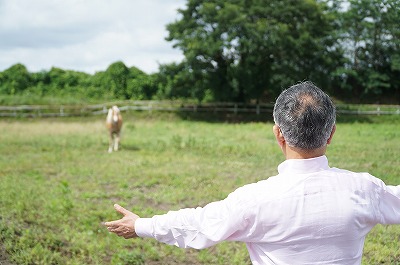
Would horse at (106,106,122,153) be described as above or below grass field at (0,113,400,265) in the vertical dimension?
above

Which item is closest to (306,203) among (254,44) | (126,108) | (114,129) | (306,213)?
(306,213)

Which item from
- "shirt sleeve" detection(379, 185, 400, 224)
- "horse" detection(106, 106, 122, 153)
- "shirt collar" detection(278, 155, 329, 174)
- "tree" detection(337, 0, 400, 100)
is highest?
"tree" detection(337, 0, 400, 100)

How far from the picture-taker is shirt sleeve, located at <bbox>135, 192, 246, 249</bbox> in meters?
2.02

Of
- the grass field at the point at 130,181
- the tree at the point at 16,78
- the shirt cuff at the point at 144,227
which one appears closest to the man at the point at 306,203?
the shirt cuff at the point at 144,227

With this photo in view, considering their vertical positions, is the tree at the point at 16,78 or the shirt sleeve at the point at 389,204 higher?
the tree at the point at 16,78

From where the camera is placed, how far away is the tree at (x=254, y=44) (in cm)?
2641

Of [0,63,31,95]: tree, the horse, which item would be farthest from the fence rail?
the horse

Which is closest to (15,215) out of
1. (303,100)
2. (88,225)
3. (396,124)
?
(88,225)

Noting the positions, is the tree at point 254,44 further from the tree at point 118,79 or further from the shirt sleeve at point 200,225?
the shirt sleeve at point 200,225

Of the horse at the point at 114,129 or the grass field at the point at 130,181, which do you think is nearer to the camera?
the grass field at the point at 130,181

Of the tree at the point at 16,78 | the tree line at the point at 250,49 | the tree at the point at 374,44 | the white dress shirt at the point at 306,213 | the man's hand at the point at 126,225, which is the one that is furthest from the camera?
the tree at the point at 16,78

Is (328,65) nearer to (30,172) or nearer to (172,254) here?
(30,172)

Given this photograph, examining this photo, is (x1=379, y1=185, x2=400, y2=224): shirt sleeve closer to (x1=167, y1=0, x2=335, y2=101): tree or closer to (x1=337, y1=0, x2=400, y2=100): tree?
(x1=337, y1=0, x2=400, y2=100): tree

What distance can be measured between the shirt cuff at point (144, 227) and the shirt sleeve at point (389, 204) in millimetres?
901
